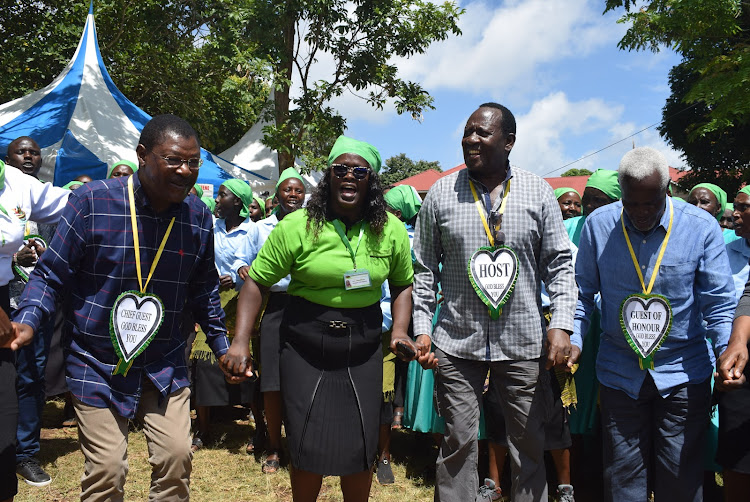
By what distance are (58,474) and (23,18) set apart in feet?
51.5

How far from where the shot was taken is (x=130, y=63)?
60.1 ft

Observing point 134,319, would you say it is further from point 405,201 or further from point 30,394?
point 405,201

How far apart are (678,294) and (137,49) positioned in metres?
18.2

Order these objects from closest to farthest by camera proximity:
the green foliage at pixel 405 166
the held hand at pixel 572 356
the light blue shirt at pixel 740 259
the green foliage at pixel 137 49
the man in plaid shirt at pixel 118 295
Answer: the man in plaid shirt at pixel 118 295
the held hand at pixel 572 356
the light blue shirt at pixel 740 259
the green foliage at pixel 137 49
the green foliage at pixel 405 166

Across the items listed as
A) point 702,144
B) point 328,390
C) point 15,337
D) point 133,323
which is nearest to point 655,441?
point 328,390

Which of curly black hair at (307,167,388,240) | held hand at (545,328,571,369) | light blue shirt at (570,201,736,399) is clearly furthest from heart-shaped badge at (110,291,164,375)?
light blue shirt at (570,201,736,399)

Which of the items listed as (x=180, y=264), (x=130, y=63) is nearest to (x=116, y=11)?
(x=130, y=63)

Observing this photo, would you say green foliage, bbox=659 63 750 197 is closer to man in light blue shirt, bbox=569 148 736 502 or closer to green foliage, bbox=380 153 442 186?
man in light blue shirt, bbox=569 148 736 502

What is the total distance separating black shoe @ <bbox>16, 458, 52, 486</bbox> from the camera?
4691 millimetres

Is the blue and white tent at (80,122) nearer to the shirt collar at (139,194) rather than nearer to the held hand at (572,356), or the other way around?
the shirt collar at (139,194)

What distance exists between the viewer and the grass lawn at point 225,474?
15.2 ft

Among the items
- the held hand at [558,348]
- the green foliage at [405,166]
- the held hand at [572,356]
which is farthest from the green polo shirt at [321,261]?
the green foliage at [405,166]

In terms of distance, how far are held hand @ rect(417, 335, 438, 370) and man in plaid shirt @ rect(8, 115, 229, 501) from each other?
3.99ft

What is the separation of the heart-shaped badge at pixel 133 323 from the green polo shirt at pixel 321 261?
58 centimetres
